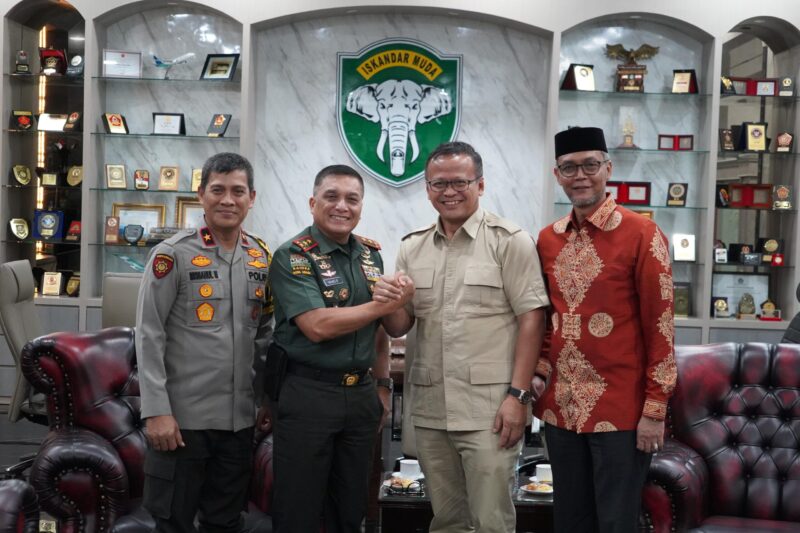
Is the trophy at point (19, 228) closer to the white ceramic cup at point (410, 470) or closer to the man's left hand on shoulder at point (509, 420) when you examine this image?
the white ceramic cup at point (410, 470)

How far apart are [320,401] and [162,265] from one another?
58 centimetres

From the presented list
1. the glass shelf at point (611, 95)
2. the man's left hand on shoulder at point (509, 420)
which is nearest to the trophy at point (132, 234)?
the glass shelf at point (611, 95)

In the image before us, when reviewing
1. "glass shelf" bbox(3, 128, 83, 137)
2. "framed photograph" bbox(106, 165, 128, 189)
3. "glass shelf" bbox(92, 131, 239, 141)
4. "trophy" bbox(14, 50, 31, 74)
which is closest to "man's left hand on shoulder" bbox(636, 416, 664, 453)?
"glass shelf" bbox(92, 131, 239, 141)

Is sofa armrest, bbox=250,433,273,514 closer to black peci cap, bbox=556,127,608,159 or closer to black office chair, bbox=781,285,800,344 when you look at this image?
black peci cap, bbox=556,127,608,159

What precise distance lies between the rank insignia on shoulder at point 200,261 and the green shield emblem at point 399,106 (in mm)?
3311

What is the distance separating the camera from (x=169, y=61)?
563cm

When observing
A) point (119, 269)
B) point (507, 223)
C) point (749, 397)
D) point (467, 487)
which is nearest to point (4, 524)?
point (467, 487)

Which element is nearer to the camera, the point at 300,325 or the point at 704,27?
the point at 300,325

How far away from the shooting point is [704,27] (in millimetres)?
5336

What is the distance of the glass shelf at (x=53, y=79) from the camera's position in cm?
553

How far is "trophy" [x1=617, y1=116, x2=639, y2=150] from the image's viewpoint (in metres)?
5.51

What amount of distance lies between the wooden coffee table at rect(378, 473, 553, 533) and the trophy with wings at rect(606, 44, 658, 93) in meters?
3.41

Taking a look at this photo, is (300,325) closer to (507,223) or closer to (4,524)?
(507,223)

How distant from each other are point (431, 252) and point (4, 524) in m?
1.29
